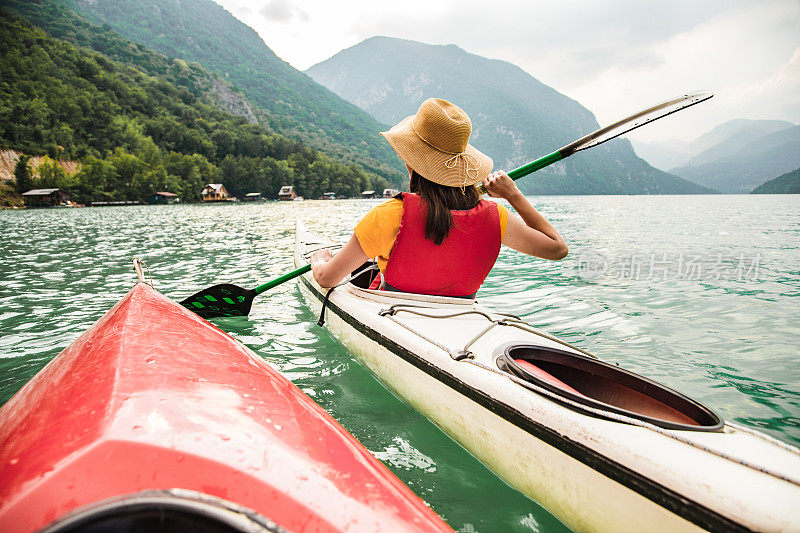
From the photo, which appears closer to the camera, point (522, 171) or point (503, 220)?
point (503, 220)

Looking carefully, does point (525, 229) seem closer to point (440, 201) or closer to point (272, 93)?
point (440, 201)

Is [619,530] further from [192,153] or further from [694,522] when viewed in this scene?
[192,153]

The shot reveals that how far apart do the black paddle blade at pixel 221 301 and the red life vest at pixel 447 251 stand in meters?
2.77

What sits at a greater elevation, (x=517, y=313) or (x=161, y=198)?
(x=517, y=313)

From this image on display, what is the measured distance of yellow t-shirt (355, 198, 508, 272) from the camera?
2.53 m

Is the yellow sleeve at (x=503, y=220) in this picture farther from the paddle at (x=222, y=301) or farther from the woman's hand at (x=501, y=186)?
the paddle at (x=222, y=301)

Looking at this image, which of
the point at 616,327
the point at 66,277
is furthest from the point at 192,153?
the point at 616,327

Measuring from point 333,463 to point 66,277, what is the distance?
8.90 meters

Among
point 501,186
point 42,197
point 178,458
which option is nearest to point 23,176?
point 42,197

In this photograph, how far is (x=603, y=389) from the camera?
87.4 inches

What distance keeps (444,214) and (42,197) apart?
6238 centimetres

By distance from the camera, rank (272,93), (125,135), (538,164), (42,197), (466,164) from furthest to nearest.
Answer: (272,93), (125,135), (42,197), (538,164), (466,164)

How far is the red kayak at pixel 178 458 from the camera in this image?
857mm

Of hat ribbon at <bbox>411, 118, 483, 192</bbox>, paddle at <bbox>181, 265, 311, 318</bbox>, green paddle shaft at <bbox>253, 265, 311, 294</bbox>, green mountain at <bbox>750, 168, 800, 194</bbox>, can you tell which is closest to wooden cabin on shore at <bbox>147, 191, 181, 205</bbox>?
paddle at <bbox>181, 265, 311, 318</bbox>
